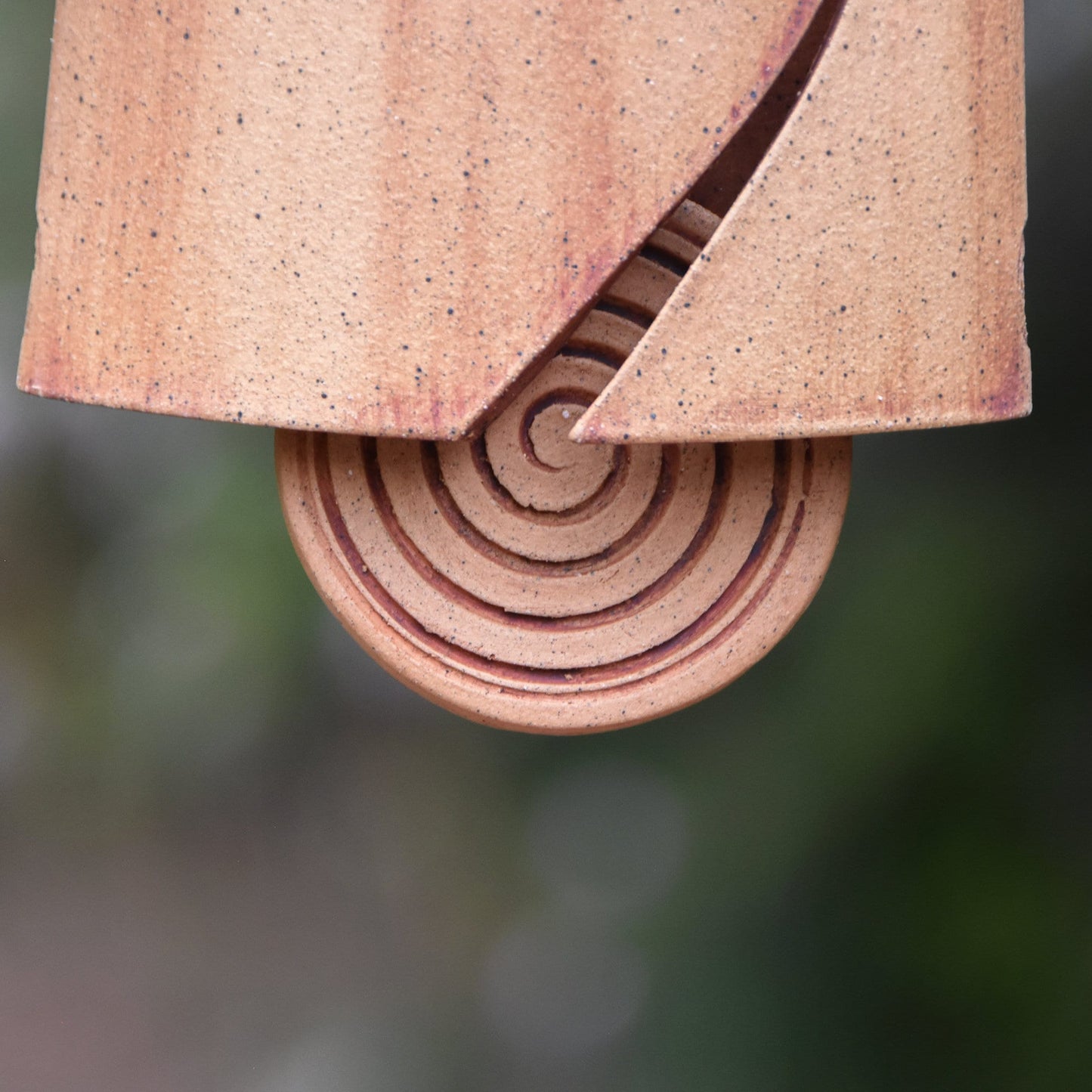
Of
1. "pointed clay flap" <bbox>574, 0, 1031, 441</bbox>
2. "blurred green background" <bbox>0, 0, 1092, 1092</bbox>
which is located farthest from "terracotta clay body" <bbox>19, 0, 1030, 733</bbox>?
"blurred green background" <bbox>0, 0, 1092, 1092</bbox>

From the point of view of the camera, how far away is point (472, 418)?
531mm

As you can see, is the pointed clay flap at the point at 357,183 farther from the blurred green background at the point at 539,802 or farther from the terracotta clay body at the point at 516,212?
the blurred green background at the point at 539,802

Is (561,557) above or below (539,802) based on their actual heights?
above

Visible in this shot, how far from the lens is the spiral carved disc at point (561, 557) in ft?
2.04

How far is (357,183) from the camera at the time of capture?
0.51m

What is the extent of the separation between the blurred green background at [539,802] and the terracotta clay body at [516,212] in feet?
1.59

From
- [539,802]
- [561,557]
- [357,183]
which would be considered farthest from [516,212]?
[539,802]

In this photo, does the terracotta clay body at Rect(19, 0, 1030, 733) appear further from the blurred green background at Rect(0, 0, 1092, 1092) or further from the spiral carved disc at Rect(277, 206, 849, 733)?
the blurred green background at Rect(0, 0, 1092, 1092)

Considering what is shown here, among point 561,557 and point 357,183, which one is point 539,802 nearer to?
point 561,557

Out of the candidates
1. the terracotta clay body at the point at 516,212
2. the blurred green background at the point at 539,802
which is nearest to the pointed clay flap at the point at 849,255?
the terracotta clay body at the point at 516,212

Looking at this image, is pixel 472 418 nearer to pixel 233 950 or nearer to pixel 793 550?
pixel 793 550

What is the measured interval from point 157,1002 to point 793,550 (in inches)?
30.7

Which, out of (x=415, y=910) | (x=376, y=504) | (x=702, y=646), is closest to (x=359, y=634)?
(x=376, y=504)

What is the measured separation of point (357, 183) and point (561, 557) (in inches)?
8.7
